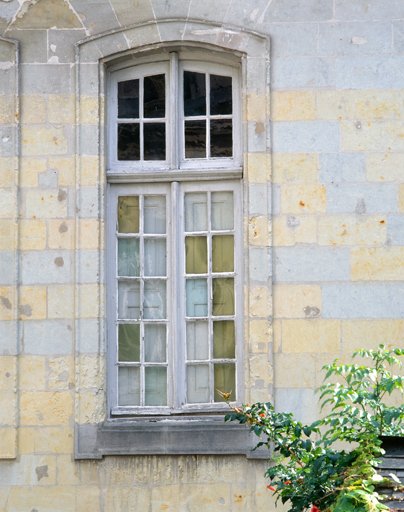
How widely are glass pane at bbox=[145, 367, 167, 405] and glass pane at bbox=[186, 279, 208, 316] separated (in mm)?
561

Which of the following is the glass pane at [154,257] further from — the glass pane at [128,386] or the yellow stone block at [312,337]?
the yellow stone block at [312,337]

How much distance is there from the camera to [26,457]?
21.4ft

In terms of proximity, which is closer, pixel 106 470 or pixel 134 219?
pixel 106 470

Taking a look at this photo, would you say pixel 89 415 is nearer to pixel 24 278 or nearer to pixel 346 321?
pixel 24 278

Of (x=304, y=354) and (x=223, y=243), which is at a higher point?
(x=223, y=243)

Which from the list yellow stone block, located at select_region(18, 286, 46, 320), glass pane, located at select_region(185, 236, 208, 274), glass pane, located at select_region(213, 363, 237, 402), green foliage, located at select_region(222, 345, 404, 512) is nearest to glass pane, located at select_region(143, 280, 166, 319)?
glass pane, located at select_region(185, 236, 208, 274)

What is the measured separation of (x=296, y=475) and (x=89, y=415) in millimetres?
2662

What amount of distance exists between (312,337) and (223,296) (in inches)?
33.9

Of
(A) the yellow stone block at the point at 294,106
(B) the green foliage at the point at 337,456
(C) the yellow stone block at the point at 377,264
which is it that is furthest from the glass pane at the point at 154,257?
(B) the green foliage at the point at 337,456

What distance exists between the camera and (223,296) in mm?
6859

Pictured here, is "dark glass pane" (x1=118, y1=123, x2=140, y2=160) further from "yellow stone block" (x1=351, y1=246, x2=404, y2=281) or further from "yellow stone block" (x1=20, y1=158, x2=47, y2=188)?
"yellow stone block" (x1=351, y1=246, x2=404, y2=281)

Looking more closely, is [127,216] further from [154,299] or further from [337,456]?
[337,456]

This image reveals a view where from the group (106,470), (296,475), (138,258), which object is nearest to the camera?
(296,475)

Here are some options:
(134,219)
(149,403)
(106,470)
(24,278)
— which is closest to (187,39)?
(134,219)
